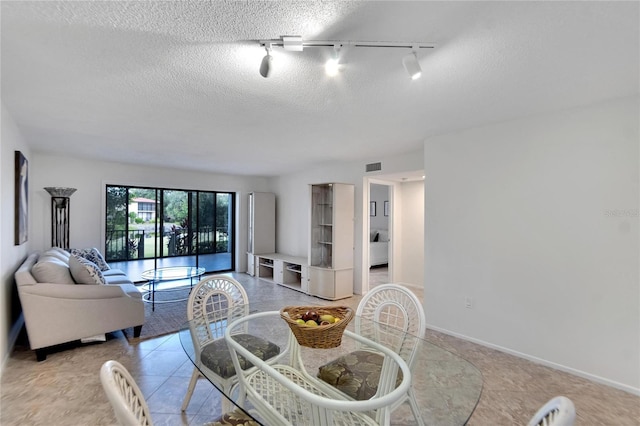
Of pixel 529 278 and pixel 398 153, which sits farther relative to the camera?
pixel 398 153

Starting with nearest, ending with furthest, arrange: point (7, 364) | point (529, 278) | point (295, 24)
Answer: point (295, 24) < point (7, 364) < point (529, 278)

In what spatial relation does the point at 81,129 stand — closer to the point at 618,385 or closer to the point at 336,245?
the point at 336,245

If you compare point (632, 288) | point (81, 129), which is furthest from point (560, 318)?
point (81, 129)

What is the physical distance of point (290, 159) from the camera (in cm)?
508

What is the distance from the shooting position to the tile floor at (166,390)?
2051 millimetres

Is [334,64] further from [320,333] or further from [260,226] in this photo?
[260,226]

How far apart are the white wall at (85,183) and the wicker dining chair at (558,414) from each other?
6568 millimetres

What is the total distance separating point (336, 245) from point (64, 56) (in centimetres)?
400

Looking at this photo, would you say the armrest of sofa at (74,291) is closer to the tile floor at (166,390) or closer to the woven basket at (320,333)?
the tile floor at (166,390)

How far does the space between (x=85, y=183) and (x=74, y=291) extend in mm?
3216

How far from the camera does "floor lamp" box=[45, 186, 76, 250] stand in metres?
4.73

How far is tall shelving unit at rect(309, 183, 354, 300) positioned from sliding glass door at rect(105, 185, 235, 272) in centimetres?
281

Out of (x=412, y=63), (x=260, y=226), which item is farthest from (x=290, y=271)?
(x=412, y=63)

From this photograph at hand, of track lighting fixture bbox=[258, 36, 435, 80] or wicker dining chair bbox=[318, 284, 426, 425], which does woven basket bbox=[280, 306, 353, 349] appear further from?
track lighting fixture bbox=[258, 36, 435, 80]
